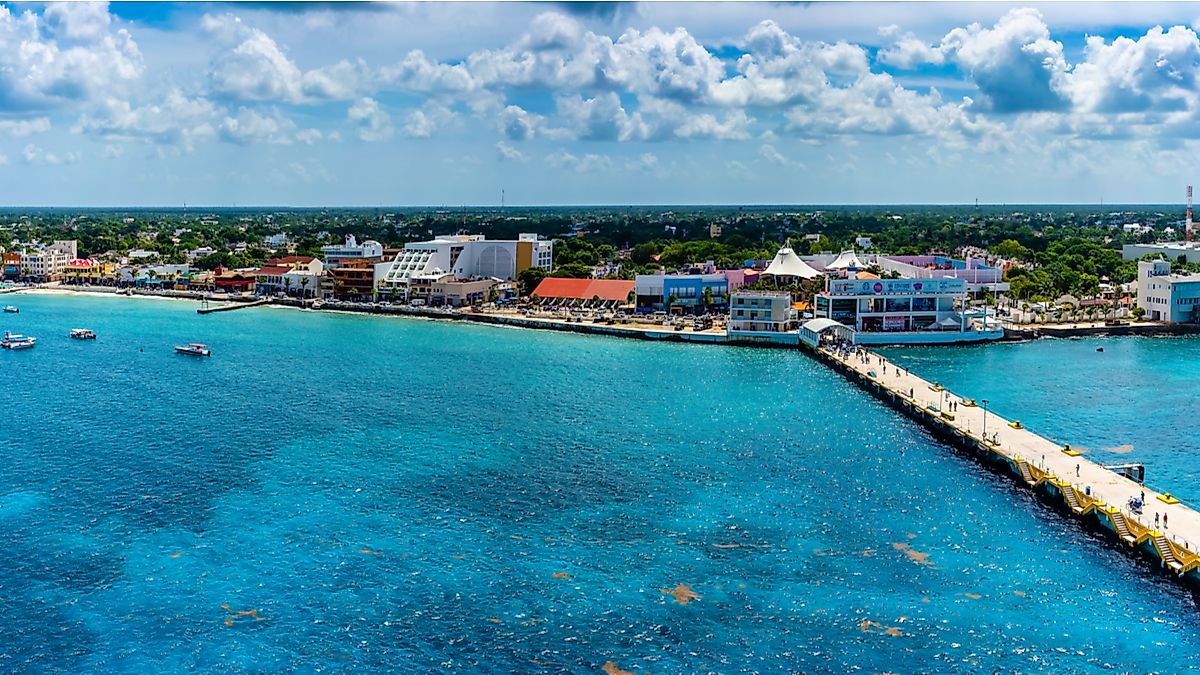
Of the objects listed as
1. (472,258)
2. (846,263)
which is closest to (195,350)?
(472,258)

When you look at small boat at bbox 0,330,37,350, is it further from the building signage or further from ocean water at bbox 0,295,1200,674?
the building signage

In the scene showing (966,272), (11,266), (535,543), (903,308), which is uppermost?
(966,272)

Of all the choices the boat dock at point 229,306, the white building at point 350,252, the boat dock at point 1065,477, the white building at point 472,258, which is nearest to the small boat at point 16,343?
the boat dock at point 229,306

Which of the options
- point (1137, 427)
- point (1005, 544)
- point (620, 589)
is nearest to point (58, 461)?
point (620, 589)

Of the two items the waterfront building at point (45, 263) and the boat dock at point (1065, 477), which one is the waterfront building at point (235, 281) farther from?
the boat dock at point (1065, 477)

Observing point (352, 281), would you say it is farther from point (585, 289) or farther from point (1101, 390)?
point (1101, 390)
